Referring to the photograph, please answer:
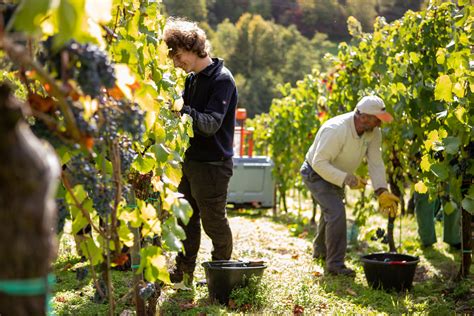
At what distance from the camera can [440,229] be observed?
7684mm

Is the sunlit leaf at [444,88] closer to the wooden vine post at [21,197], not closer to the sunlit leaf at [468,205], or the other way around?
the sunlit leaf at [468,205]

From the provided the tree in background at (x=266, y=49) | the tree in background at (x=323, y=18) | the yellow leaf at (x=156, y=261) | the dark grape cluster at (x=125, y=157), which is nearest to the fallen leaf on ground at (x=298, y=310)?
the yellow leaf at (x=156, y=261)

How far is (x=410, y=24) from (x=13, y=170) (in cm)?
496

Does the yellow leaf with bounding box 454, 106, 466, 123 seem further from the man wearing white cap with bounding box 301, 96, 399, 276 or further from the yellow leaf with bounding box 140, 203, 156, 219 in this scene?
the yellow leaf with bounding box 140, 203, 156, 219

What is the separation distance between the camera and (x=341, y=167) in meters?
5.18

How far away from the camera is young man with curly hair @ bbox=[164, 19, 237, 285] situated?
13.5ft

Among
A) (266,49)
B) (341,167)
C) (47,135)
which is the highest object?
(266,49)

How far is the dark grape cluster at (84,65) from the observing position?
5.53 ft

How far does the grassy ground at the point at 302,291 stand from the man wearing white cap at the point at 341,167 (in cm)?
31

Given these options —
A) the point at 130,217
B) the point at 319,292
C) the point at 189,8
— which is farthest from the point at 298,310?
the point at 189,8

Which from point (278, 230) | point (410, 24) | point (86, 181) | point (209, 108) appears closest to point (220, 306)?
point (209, 108)

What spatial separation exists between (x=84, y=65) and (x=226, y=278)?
2.45 m

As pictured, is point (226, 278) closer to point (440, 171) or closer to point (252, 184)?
point (440, 171)

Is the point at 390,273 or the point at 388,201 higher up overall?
the point at 388,201
